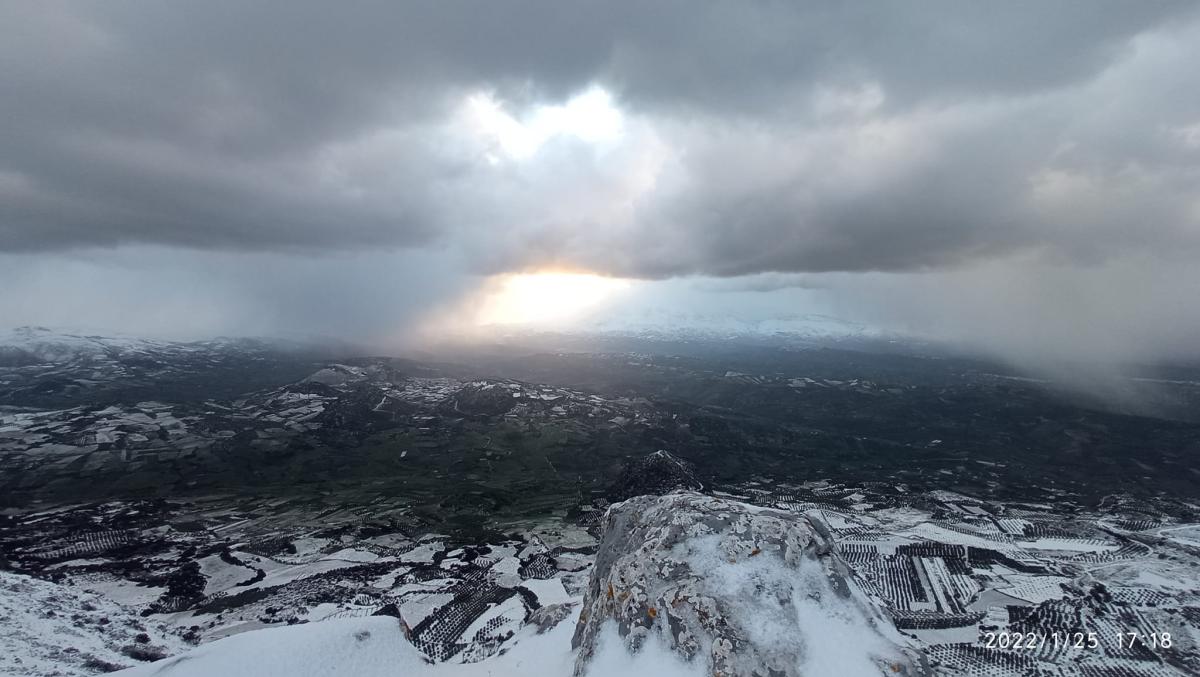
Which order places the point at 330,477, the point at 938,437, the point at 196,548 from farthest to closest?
the point at 938,437 → the point at 330,477 → the point at 196,548

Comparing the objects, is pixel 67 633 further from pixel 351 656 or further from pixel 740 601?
pixel 740 601

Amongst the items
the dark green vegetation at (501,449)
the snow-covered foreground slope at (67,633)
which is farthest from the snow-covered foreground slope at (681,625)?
the dark green vegetation at (501,449)

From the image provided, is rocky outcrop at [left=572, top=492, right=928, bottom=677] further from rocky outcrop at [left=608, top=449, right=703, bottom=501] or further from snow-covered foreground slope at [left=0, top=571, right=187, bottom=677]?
rocky outcrop at [left=608, top=449, right=703, bottom=501]

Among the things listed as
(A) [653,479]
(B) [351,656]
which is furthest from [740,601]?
(A) [653,479]

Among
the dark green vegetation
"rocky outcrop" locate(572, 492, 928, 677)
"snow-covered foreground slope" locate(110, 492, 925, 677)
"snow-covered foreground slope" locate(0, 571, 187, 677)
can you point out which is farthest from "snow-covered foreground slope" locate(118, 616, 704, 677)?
the dark green vegetation

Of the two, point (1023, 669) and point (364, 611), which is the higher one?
point (1023, 669)

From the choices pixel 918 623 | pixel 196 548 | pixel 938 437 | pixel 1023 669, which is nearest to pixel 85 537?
pixel 196 548

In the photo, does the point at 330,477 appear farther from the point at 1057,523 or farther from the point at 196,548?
the point at 1057,523
